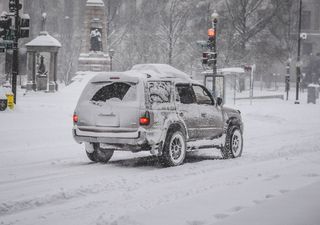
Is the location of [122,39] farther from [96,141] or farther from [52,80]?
[96,141]

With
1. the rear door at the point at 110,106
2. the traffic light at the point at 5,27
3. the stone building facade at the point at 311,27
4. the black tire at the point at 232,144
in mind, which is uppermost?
the stone building facade at the point at 311,27

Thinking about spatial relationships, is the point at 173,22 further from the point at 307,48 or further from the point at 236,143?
the point at 236,143

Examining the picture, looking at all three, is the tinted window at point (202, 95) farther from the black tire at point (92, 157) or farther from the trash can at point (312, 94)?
the trash can at point (312, 94)

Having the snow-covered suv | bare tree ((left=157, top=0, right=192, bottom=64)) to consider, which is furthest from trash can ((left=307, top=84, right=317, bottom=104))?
the snow-covered suv

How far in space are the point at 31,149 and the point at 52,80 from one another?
2833 cm

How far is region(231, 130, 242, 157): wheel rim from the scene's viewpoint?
13676mm

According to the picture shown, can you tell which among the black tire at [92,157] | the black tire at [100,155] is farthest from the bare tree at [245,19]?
the black tire at [92,157]

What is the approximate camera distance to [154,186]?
31.0 feet

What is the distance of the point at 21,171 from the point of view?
11.1 metres

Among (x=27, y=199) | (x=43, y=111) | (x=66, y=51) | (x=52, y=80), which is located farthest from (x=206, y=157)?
(x=66, y=51)

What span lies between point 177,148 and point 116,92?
1.59 meters

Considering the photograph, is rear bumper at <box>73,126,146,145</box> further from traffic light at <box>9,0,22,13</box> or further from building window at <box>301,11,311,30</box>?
building window at <box>301,11,311,30</box>

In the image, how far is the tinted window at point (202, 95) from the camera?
42.1 ft

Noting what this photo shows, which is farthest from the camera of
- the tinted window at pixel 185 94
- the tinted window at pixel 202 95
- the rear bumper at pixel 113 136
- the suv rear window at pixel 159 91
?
the tinted window at pixel 202 95
